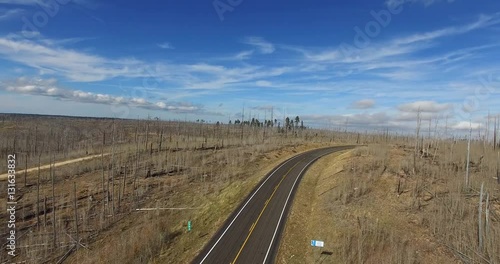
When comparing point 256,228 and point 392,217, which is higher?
point 392,217

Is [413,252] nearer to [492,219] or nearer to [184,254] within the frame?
[492,219]

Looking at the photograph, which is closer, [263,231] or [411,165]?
[263,231]

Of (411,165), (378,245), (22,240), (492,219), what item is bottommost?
(22,240)

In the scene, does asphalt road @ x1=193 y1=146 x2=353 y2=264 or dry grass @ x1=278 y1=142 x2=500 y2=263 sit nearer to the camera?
dry grass @ x1=278 y1=142 x2=500 y2=263

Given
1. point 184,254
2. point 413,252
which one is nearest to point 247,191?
point 184,254

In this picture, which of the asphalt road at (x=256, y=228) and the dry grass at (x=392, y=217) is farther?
the asphalt road at (x=256, y=228)

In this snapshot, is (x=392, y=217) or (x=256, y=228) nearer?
(x=392, y=217)

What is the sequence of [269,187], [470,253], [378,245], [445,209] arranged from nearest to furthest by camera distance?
[470,253] < [378,245] < [445,209] < [269,187]

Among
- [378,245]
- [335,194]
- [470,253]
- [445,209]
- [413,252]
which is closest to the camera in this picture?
[470,253]
